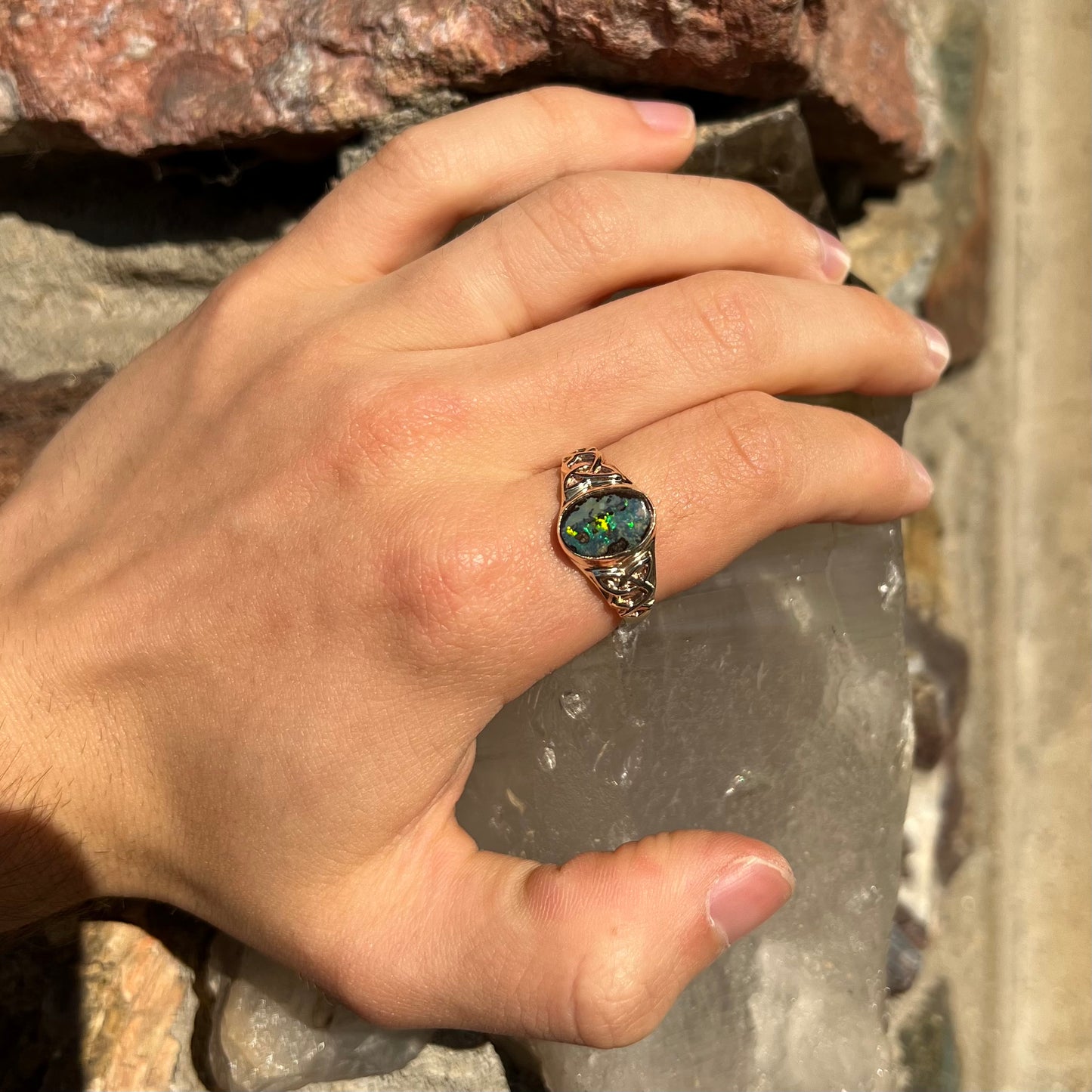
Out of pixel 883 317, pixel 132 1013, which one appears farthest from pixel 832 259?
pixel 132 1013

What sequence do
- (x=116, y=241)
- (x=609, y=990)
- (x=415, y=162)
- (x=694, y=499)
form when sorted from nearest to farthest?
(x=609, y=990) → (x=694, y=499) → (x=415, y=162) → (x=116, y=241)

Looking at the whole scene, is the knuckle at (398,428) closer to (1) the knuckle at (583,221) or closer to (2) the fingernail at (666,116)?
(1) the knuckle at (583,221)

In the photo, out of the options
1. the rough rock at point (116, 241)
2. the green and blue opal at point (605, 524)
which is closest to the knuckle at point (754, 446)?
the green and blue opal at point (605, 524)

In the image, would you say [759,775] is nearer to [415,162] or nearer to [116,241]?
[415,162]

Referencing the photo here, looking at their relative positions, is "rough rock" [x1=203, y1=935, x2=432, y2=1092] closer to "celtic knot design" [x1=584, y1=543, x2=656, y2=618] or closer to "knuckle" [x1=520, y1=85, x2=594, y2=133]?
"celtic knot design" [x1=584, y1=543, x2=656, y2=618]

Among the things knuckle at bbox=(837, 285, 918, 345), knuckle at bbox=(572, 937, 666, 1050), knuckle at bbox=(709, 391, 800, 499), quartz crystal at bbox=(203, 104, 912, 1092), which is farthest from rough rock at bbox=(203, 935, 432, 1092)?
knuckle at bbox=(837, 285, 918, 345)

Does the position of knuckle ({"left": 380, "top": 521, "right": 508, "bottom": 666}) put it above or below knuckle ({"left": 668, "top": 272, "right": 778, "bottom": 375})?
below

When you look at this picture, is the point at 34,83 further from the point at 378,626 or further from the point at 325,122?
the point at 378,626
